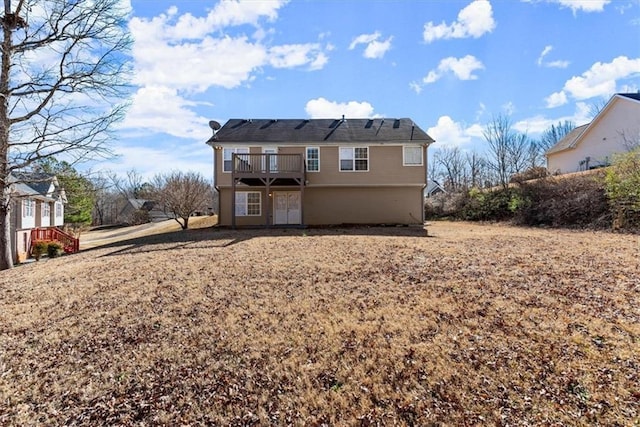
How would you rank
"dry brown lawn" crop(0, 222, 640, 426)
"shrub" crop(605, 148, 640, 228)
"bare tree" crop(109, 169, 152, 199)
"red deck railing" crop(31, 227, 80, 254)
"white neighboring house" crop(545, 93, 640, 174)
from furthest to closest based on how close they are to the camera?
"bare tree" crop(109, 169, 152, 199)
"red deck railing" crop(31, 227, 80, 254)
"white neighboring house" crop(545, 93, 640, 174)
"shrub" crop(605, 148, 640, 228)
"dry brown lawn" crop(0, 222, 640, 426)

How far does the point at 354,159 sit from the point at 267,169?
4888 mm

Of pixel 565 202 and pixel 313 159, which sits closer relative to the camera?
pixel 565 202

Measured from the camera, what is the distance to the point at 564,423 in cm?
300

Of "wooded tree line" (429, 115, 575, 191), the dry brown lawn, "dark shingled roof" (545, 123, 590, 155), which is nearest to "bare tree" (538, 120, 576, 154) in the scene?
"wooded tree line" (429, 115, 575, 191)

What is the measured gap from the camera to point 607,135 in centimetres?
2114

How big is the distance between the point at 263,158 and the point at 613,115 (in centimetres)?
2170

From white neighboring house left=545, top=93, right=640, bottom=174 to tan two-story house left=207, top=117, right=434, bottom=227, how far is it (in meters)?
10.5

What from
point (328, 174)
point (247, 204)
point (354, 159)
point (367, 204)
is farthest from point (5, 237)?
point (367, 204)

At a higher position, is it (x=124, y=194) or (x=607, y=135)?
(x=607, y=135)

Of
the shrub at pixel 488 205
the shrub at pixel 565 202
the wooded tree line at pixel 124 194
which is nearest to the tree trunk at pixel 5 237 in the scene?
the wooded tree line at pixel 124 194

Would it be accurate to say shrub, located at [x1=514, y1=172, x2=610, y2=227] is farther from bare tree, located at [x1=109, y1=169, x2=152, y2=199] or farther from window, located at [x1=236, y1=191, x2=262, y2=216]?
bare tree, located at [x1=109, y1=169, x2=152, y2=199]

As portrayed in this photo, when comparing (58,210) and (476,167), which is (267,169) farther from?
(476,167)

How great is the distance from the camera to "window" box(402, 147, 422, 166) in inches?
713

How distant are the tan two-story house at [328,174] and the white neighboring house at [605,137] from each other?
10465 mm
